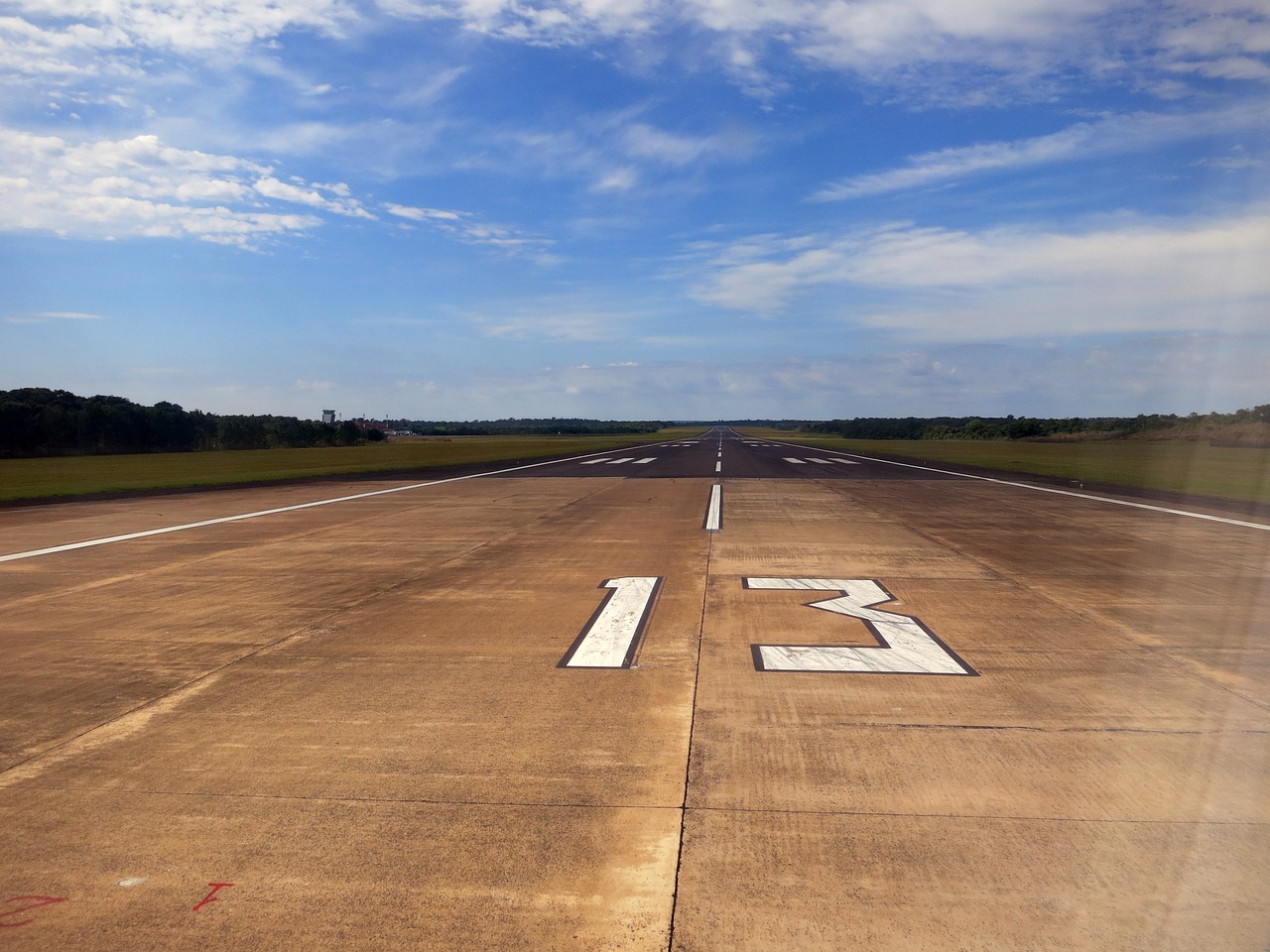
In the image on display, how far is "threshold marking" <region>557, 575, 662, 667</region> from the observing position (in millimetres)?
6032

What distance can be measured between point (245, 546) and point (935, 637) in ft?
32.8

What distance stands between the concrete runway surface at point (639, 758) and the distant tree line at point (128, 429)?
58.3 metres

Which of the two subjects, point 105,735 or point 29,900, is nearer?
point 29,900

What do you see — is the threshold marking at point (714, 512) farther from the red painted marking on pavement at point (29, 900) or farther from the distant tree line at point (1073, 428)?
the distant tree line at point (1073, 428)

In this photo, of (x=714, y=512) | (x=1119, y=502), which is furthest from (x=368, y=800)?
(x=1119, y=502)

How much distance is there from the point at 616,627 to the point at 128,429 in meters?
71.1

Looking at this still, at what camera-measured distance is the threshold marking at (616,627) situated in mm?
6032

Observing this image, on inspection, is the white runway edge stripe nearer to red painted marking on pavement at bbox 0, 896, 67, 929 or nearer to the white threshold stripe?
red painted marking on pavement at bbox 0, 896, 67, 929

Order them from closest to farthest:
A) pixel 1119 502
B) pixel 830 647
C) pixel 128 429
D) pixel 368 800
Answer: pixel 368 800, pixel 830 647, pixel 1119 502, pixel 128 429

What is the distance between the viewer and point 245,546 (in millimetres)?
11781

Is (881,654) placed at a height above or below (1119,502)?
below

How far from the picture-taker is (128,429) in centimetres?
6412

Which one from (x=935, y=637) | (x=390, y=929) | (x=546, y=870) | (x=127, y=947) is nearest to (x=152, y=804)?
(x=127, y=947)

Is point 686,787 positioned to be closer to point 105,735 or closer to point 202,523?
point 105,735
